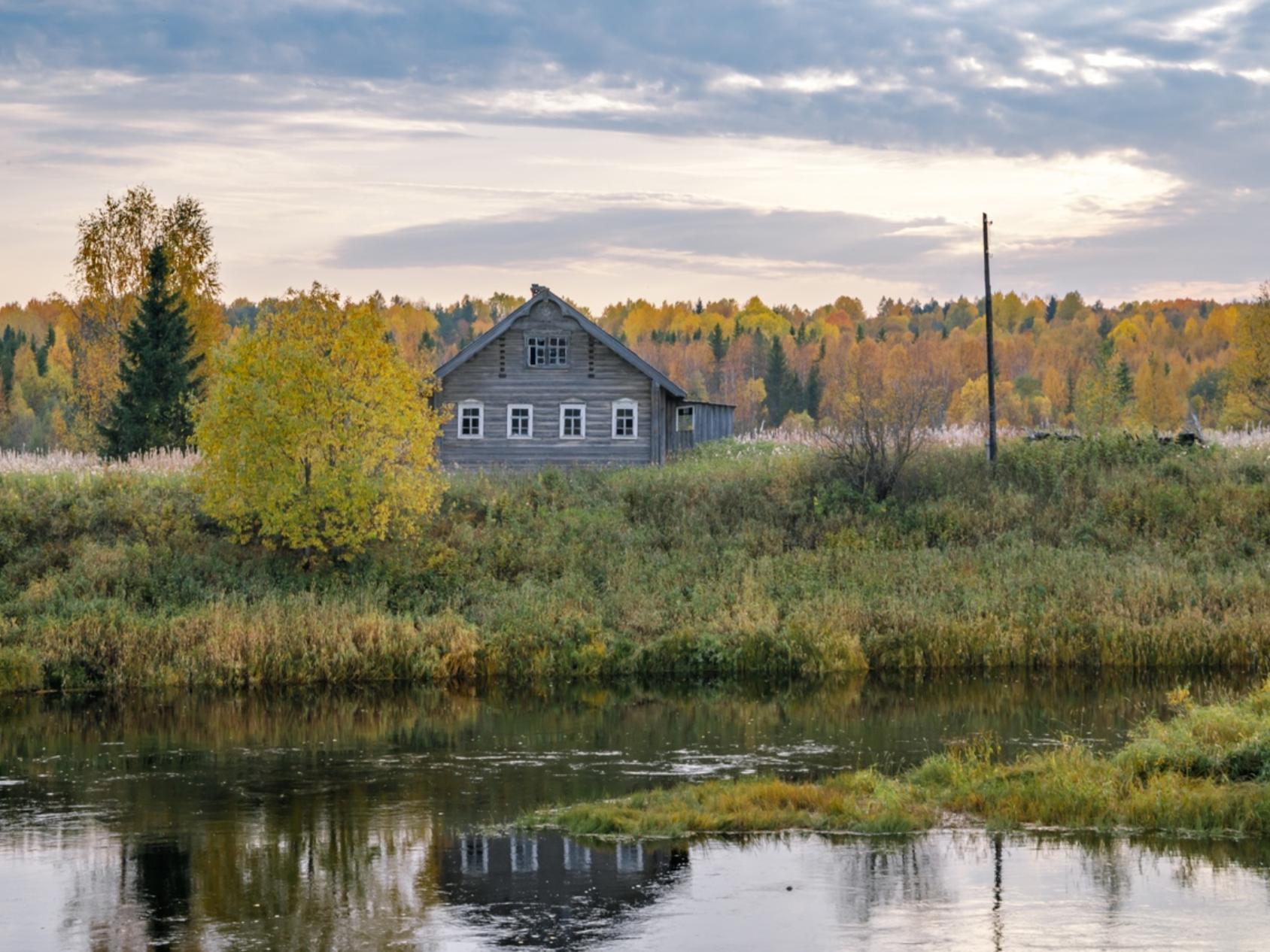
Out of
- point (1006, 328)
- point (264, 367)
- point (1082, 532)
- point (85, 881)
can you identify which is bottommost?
point (85, 881)

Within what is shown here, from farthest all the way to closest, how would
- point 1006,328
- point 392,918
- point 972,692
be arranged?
point 1006,328
point 972,692
point 392,918

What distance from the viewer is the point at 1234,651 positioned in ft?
101

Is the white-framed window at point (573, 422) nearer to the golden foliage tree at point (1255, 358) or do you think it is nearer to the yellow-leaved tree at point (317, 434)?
the yellow-leaved tree at point (317, 434)

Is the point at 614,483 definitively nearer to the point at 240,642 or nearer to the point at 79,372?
the point at 240,642

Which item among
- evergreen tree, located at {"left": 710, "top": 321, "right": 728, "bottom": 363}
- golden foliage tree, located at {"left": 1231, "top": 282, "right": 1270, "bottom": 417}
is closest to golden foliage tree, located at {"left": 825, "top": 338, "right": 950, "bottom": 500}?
golden foliage tree, located at {"left": 1231, "top": 282, "right": 1270, "bottom": 417}

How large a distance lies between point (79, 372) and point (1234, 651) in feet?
165

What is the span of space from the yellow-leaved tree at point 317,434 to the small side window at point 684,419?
18658 millimetres

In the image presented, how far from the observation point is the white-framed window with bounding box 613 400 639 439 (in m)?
51.7

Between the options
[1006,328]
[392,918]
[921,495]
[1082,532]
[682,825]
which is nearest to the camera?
[392,918]

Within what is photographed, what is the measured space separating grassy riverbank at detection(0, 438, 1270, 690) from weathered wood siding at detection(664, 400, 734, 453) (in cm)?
679

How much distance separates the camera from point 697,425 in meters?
56.2

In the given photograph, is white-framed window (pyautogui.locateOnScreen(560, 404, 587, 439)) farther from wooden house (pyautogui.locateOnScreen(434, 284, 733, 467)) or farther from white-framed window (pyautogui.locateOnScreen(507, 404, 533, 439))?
white-framed window (pyautogui.locateOnScreen(507, 404, 533, 439))

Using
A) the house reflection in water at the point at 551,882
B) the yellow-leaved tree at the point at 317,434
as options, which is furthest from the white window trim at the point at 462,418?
the house reflection in water at the point at 551,882

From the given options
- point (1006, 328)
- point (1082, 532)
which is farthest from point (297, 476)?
point (1006, 328)
